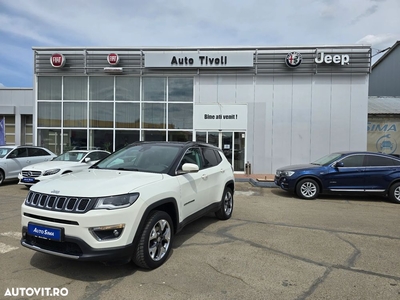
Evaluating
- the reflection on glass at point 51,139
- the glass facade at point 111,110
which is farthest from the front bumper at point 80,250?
the reflection on glass at point 51,139

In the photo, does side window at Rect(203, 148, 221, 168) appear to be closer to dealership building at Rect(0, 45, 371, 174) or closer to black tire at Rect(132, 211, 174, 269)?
black tire at Rect(132, 211, 174, 269)

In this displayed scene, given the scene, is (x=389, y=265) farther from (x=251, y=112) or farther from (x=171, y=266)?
(x=251, y=112)

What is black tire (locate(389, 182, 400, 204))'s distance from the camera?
358 inches

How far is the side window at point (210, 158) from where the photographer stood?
225 inches

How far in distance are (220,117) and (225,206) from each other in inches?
421

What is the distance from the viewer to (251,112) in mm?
16328

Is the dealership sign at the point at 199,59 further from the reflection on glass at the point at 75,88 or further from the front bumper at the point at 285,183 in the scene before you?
the front bumper at the point at 285,183

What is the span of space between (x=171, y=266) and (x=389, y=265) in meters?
3.05

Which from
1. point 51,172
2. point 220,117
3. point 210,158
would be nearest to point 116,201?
point 210,158

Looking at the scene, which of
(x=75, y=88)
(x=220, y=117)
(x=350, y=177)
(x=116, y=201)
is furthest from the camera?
(x=75, y=88)

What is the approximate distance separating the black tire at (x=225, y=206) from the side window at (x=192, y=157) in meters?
1.13

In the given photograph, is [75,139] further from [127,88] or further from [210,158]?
[210,158]

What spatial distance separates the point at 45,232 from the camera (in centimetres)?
337

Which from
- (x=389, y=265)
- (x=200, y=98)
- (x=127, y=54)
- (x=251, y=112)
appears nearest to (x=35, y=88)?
(x=127, y=54)
